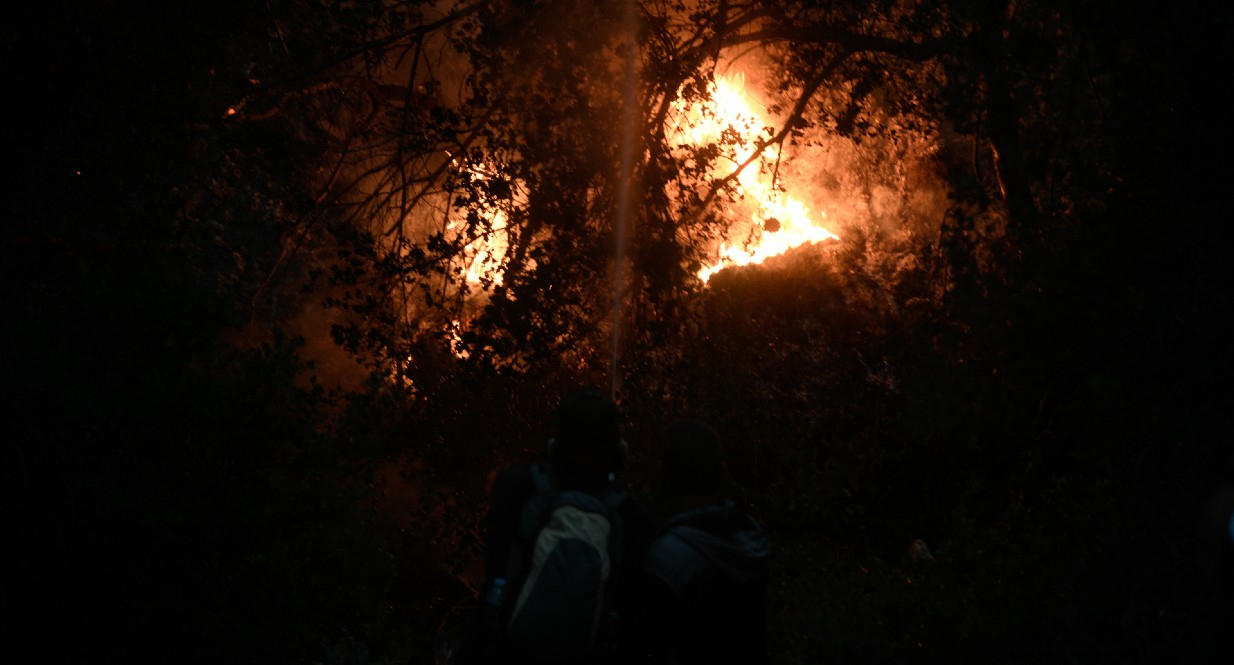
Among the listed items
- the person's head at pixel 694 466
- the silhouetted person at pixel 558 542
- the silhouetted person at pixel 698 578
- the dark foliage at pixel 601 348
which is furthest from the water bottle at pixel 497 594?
the dark foliage at pixel 601 348

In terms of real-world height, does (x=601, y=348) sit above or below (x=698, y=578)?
above

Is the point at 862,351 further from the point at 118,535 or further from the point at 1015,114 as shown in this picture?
the point at 118,535

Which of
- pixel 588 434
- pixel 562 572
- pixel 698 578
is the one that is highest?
pixel 588 434

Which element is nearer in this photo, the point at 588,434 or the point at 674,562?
the point at 674,562

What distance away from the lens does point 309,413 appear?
5.86 m

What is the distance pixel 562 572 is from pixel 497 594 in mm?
234

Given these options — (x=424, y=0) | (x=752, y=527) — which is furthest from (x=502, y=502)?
(x=424, y=0)

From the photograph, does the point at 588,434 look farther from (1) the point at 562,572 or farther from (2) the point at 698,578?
(2) the point at 698,578

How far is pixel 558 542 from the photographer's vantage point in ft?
9.25

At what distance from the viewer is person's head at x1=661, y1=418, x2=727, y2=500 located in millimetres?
3023

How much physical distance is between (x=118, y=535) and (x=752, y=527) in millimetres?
3718

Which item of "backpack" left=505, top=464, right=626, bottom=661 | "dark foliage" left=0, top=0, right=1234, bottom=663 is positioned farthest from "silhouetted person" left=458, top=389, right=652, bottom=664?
"dark foliage" left=0, top=0, right=1234, bottom=663

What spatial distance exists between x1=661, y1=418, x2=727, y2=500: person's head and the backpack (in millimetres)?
233

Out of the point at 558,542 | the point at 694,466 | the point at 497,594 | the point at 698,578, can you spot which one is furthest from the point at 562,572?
the point at 694,466
